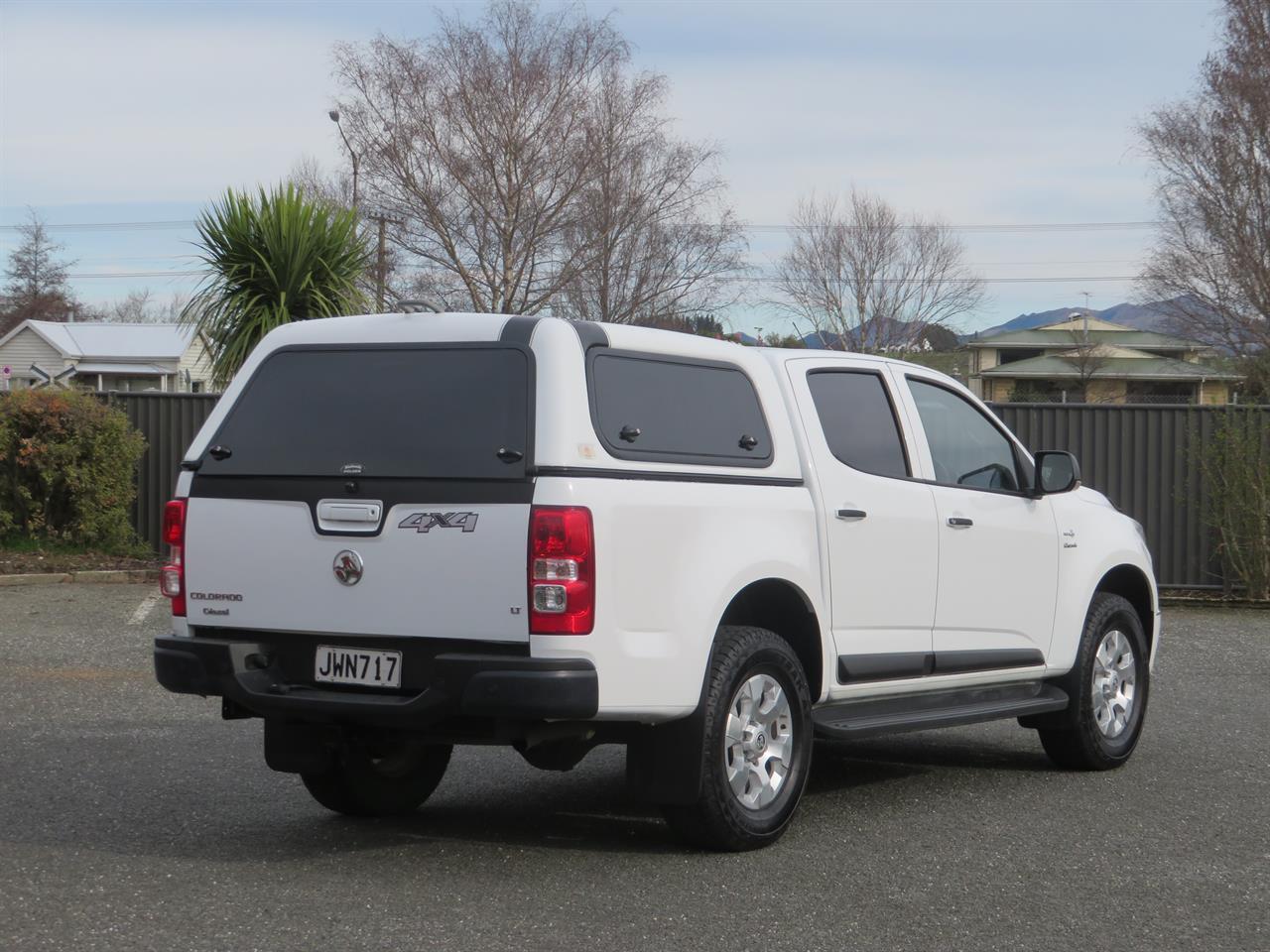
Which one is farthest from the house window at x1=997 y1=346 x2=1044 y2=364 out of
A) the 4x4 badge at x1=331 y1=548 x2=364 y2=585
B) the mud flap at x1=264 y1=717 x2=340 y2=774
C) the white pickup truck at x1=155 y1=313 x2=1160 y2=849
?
the 4x4 badge at x1=331 y1=548 x2=364 y2=585

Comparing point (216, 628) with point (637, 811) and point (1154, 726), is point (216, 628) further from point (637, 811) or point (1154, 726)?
point (1154, 726)

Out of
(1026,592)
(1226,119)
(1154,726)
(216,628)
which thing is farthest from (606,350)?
(1226,119)

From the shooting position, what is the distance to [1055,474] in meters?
8.01

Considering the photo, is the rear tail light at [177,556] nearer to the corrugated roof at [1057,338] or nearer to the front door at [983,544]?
the front door at [983,544]

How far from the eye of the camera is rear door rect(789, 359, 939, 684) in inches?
267

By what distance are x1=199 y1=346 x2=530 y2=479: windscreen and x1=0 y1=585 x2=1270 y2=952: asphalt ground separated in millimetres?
1438

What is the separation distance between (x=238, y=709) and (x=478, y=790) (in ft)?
5.34

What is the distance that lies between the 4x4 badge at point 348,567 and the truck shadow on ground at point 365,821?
1105 mm

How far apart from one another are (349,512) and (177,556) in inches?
32.7

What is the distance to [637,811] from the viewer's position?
279 inches

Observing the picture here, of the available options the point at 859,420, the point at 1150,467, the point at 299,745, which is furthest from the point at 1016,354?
the point at 299,745

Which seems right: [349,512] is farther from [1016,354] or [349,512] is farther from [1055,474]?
[1016,354]

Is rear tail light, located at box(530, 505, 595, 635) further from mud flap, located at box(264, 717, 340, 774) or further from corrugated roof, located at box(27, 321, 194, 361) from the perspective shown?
corrugated roof, located at box(27, 321, 194, 361)

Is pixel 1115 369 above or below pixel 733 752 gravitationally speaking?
above
